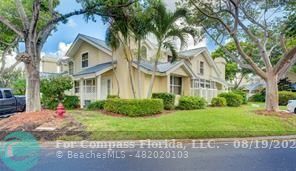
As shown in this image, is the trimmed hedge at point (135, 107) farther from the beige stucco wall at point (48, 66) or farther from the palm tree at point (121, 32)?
the beige stucco wall at point (48, 66)

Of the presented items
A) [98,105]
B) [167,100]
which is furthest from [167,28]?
[98,105]

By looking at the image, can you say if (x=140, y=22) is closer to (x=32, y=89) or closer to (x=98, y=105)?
(x=98, y=105)

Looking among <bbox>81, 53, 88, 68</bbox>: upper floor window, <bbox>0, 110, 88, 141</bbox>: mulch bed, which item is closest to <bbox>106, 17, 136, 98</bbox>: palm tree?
<bbox>81, 53, 88, 68</bbox>: upper floor window

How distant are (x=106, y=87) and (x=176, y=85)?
6.27 m

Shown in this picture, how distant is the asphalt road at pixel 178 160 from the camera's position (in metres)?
6.80

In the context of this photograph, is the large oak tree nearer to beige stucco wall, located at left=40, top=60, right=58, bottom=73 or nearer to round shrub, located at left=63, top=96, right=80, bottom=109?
round shrub, located at left=63, top=96, right=80, bottom=109

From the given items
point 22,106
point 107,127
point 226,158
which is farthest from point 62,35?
point 226,158

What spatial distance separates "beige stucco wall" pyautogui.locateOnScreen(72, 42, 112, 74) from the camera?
24.0 m

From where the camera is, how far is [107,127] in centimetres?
1173

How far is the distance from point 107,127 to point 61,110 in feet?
10.7

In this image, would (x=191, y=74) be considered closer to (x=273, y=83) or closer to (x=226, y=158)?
(x=273, y=83)

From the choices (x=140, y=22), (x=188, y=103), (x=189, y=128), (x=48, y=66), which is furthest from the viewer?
(x=48, y=66)

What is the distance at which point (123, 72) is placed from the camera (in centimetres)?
2192

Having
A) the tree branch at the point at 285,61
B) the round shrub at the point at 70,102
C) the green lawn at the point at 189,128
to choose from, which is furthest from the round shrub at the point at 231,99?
the round shrub at the point at 70,102
